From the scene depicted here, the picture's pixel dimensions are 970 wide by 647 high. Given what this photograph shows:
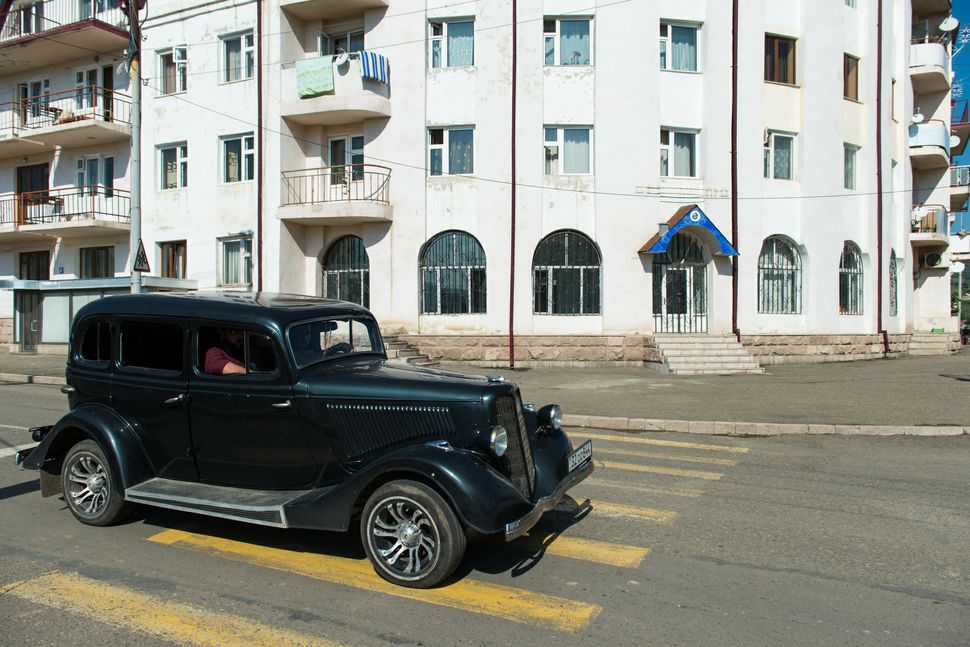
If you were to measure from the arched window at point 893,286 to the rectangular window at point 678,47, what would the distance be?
33.9 ft

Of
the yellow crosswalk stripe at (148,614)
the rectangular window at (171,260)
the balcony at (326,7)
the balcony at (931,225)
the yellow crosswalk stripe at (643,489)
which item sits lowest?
the yellow crosswalk stripe at (148,614)

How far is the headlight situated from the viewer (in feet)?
15.3

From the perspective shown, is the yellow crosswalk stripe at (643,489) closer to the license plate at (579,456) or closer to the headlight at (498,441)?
the license plate at (579,456)

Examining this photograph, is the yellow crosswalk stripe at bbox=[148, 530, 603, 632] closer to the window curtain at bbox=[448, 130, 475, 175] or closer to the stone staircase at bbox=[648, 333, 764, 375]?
the stone staircase at bbox=[648, 333, 764, 375]

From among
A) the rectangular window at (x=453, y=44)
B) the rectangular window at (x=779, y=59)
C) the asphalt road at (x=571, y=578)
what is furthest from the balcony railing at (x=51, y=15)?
the asphalt road at (x=571, y=578)

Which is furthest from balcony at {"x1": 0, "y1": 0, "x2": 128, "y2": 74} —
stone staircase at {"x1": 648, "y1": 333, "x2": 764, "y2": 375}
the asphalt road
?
the asphalt road

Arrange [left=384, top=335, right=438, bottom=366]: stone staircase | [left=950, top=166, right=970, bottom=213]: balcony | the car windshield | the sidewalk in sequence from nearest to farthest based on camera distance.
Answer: the car windshield → the sidewalk → [left=384, top=335, right=438, bottom=366]: stone staircase → [left=950, top=166, right=970, bottom=213]: balcony

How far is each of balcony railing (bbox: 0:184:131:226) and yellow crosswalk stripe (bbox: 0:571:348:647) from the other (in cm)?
2399

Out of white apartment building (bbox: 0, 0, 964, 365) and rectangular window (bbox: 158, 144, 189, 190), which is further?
rectangular window (bbox: 158, 144, 189, 190)

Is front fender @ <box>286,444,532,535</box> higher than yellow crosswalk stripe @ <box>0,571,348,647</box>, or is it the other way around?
front fender @ <box>286,444,532,535</box>

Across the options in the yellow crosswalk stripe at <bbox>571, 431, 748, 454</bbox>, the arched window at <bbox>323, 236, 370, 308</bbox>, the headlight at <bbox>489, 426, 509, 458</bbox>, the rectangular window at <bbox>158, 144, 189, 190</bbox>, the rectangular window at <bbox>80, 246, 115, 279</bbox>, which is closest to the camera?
the headlight at <bbox>489, 426, 509, 458</bbox>

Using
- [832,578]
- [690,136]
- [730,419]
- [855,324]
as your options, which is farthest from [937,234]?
[832,578]

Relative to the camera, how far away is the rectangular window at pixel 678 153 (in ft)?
69.4

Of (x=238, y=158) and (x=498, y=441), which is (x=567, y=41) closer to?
(x=238, y=158)
